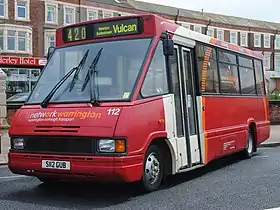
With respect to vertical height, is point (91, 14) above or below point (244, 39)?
below

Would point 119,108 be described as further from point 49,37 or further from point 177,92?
point 49,37

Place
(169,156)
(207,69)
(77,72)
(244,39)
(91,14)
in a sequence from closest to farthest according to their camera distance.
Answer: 1. (77,72)
2. (169,156)
3. (207,69)
4. (91,14)
5. (244,39)

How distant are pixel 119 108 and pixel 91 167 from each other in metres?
0.92

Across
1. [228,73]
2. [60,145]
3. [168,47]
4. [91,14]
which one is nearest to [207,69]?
[228,73]

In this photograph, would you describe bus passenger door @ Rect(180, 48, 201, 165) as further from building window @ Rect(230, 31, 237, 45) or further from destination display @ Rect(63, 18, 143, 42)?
building window @ Rect(230, 31, 237, 45)

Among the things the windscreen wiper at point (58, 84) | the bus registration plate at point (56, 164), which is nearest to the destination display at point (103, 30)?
the windscreen wiper at point (58, 84)

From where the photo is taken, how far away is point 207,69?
969 centimetres

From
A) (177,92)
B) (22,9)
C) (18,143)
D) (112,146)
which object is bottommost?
(112,146)

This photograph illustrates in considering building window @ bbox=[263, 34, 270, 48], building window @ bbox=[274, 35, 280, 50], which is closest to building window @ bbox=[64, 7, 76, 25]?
building window @ bbox=[263, 34, 270, 48]

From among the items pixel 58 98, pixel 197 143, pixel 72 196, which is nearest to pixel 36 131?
pixel 58 98

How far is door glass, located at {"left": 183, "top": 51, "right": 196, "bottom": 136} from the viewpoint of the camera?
28.4 feet

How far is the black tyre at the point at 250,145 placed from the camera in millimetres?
12097

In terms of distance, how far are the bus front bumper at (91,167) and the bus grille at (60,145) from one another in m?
0.08

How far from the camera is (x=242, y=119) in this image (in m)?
11.5
